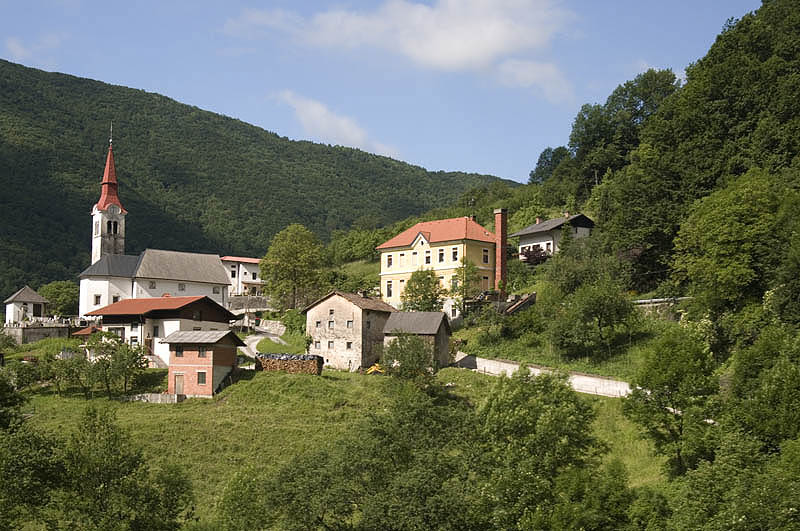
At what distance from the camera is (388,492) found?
2673 centimetres

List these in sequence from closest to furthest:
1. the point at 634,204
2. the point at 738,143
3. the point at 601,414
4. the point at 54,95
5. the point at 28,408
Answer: the point at 601,414, the point at 28,408, the point at 738,143, the point at 634,204, the point at 54,95

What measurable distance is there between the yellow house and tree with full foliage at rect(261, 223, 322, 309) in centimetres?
660

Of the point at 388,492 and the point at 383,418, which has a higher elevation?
the point at 383,418

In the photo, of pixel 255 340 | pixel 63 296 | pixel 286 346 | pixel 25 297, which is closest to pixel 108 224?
pixel 25 297

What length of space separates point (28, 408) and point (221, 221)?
12345cm

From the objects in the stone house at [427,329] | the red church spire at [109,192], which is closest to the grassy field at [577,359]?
the stone house at [427,329]

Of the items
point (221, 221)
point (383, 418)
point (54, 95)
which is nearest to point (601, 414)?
point (383, 418)

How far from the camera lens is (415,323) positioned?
51281mm

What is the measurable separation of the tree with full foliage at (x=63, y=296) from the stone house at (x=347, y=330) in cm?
4563

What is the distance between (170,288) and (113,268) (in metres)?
5.19

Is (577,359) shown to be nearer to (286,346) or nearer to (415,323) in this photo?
(415,323)

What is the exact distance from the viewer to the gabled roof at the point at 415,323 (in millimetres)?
50184

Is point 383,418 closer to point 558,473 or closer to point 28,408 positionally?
point 558,473

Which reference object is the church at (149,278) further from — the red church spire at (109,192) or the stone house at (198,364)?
the stone house at (198,364)
